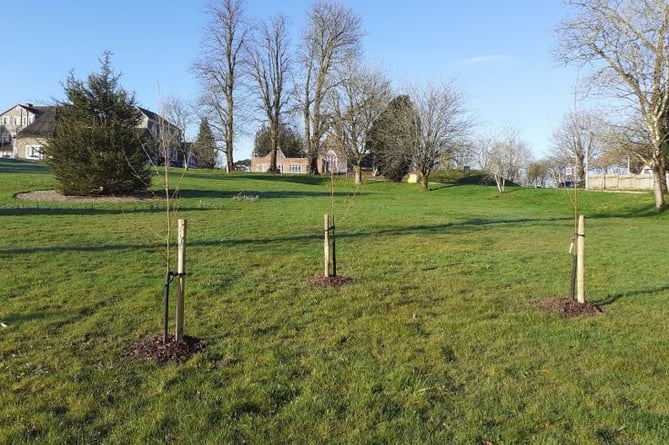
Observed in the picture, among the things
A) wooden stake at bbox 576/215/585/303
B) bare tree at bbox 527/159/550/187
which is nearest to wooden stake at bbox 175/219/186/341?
wooden stake at bbox 576/215/585/303

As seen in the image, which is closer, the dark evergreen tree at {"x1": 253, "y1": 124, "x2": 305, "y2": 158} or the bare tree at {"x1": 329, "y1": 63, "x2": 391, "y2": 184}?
the bare tree at {"x1": 329, "y1": 63, "x2": 391, "y2": 184}

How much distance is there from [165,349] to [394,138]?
3753 cm

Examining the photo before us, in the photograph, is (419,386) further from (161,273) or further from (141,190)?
(141,190)

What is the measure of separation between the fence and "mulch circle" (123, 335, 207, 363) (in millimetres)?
40663

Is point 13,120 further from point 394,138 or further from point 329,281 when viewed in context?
point 329,281

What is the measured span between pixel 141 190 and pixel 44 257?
12.8 meters

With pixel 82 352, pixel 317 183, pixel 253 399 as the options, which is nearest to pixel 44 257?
pixel 82 352

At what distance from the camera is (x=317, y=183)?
4334 centimetres

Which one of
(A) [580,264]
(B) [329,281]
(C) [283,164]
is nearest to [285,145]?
(C) [283,164]

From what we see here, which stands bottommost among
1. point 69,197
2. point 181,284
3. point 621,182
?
point 181,284

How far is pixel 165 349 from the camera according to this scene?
470 centimetres

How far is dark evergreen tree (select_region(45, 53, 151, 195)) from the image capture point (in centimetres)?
1864

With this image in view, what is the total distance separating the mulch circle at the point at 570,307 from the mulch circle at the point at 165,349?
4.31m

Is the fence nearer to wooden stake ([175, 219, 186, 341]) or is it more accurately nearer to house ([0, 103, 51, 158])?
wooden stake ([175, 219, 186, 341])
